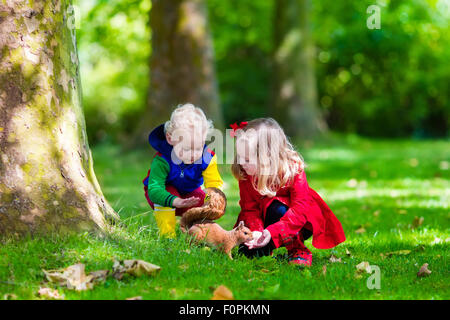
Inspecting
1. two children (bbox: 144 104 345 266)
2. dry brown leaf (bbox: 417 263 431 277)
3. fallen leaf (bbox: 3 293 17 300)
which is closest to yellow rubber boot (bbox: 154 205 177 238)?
two children (bbox: 144 104 345 266)

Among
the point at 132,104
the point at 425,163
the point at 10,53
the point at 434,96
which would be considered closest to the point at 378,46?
the point at 434,96

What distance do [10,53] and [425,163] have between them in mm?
8421

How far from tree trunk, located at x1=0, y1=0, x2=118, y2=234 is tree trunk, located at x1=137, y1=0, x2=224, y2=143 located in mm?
7423

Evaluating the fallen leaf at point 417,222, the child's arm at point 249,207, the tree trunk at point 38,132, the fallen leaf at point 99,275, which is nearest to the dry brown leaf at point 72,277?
the fallen leaf at point 99,275

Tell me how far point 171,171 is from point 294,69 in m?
12.0

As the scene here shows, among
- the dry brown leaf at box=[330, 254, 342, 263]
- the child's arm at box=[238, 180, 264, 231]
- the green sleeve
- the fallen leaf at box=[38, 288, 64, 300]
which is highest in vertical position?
the green sleeve

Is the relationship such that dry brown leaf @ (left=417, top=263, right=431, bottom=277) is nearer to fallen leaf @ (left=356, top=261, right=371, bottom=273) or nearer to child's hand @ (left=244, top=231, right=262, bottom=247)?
fallen leaf @ (left=356, top=261, right=371, bottom=273)

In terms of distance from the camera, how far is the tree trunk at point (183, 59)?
11312mm

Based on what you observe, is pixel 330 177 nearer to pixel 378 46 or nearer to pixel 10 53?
pixel 10 53

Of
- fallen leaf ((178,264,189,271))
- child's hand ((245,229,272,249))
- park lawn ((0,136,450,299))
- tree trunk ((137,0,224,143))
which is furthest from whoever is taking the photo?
tree trunk ((137,0,224,143))

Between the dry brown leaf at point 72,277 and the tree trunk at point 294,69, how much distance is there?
1258 cm

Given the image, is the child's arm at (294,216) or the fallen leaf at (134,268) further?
the child's arm at (294,216)

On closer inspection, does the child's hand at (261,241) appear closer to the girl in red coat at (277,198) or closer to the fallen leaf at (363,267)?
the girl in red coat at (277,198)

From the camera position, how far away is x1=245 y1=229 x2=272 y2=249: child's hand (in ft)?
12.4
